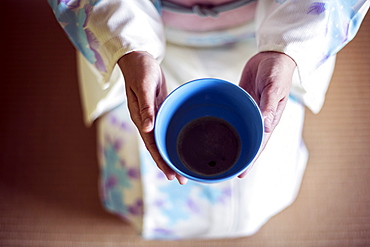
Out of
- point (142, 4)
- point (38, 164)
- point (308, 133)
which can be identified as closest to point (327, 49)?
point (142, 4)

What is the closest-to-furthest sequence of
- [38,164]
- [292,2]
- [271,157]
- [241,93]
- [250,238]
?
1. [241,93]
2. [292,2]
3. [271,157]
4. [250,238]
5. [38,164]

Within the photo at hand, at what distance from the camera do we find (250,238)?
100 cm

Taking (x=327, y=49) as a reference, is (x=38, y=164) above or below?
below

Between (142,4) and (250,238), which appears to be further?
(250,238)

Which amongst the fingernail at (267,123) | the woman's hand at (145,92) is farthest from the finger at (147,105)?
the fingernail at (267,123)

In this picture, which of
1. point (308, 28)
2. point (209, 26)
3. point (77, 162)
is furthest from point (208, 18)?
point (77, 162)

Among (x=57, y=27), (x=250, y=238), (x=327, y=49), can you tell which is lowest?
(x=250, y=238)

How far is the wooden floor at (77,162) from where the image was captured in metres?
1.02

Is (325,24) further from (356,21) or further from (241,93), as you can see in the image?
(241,93)

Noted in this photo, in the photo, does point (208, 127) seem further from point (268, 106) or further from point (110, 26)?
point (110, 26)

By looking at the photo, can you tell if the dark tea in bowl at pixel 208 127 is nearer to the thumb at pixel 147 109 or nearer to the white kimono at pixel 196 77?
the thumb at pixel 147 109

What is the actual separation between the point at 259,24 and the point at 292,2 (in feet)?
0.24

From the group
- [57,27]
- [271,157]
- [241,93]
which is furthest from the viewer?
[57,27]

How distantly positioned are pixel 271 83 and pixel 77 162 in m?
0.74
